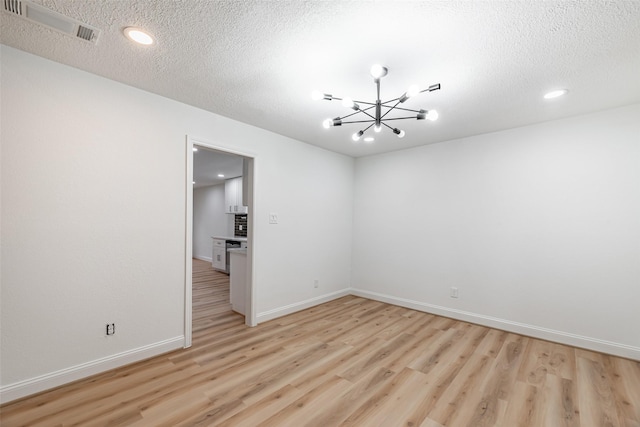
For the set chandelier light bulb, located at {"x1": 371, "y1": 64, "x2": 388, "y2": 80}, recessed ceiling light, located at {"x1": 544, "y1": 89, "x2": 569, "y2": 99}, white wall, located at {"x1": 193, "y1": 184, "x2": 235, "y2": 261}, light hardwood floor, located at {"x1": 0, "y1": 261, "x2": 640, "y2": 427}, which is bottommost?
light hardwood floor, located at {"x1": 0, "y1": 261, "x2": 640, "y2": 427}

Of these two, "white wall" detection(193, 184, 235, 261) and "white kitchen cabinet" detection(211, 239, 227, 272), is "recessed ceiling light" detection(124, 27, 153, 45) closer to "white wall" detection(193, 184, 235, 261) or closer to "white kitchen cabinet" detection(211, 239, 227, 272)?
"white kitchen cabinet" detection(211, 239, 227, 272)

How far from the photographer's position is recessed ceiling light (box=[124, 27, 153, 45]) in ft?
5.76

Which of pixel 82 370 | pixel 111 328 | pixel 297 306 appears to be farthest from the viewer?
pixel 297 306

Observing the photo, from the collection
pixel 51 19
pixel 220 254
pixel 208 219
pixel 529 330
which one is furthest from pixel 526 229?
pixel 208 219

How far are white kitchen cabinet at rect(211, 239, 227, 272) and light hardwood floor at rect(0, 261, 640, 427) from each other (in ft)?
13.0

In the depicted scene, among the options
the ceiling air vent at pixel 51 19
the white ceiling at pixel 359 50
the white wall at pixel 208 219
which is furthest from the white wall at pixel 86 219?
the white wall at pixel 208 219

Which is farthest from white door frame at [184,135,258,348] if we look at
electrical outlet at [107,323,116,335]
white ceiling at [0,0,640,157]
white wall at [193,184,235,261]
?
white wall at [193,184,235,261]

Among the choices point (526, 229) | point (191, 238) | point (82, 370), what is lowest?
point (82, 370)

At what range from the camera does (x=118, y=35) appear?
1.82 meters

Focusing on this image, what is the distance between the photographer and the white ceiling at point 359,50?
157 cm

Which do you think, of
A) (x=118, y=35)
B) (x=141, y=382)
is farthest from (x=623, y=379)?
(x=118, y=35)

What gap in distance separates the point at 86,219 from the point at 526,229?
4.56 m

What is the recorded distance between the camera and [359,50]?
75.9 inches

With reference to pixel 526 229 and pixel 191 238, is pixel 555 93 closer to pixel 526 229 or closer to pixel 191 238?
pixel 526 229
